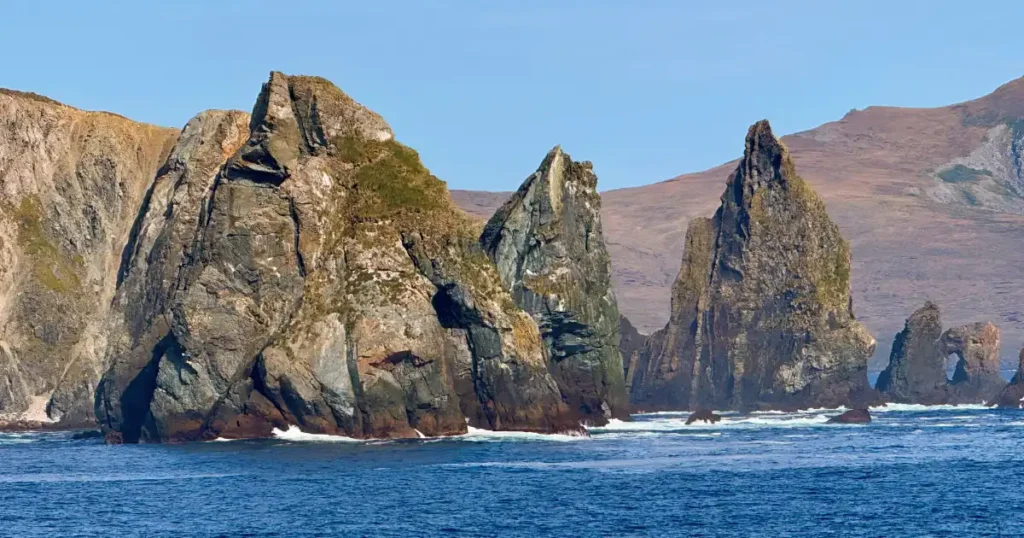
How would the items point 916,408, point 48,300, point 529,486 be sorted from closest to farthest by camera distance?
point 529,486, point 48,300, point 916,408

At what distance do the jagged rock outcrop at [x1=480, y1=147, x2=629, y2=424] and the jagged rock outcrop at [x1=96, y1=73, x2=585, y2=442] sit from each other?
291 inches

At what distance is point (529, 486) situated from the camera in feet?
326

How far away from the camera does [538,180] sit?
6334 inches

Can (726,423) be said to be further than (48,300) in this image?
No

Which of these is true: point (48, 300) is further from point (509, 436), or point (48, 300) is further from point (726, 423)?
point (726, 423)

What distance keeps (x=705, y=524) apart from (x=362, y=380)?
51065 millimetres

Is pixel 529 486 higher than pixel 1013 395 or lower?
lower

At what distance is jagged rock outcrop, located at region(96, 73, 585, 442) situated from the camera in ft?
430

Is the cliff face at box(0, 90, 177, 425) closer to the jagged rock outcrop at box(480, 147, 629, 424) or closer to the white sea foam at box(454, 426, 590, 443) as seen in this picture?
the jagged rock outcrop at box(480, 147, 629, 424)

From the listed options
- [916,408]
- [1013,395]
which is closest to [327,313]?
[916,408]

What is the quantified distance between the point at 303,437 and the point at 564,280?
3446 cm

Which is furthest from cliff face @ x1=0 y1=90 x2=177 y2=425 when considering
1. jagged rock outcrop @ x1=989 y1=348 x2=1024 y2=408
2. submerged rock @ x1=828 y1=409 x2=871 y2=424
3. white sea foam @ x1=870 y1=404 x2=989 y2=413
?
jagged rock outcrop @ x1=989 y1=348 x2=1024 y2=408

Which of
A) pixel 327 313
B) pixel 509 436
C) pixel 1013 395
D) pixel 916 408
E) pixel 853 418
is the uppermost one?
pixel 327 313

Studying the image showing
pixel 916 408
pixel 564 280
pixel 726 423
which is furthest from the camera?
pixel 916 408
